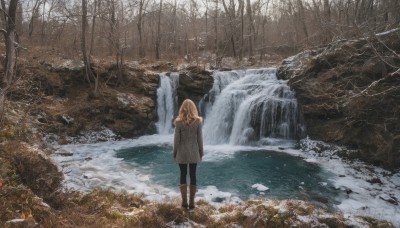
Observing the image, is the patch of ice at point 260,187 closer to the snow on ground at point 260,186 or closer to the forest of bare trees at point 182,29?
the snow on ground at point 260,186

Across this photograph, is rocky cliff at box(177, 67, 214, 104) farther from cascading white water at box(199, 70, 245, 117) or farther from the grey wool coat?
the grey wool coat

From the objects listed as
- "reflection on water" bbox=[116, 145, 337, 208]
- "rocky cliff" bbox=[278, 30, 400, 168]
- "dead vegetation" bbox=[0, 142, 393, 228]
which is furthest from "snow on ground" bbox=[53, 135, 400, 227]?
"dead vegetation" bbox=[0, 142, 393, 228]

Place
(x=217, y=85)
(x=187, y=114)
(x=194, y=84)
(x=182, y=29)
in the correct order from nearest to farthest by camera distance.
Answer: (x=187, y=114), (x=194, y=84), (x=217, y=85), (x=182, y=29)

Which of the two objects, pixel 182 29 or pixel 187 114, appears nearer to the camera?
pixel 187 114

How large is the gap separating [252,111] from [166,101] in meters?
5.46

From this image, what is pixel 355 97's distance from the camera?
43.3 feet

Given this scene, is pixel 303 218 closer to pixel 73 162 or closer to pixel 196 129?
pixel 196 129

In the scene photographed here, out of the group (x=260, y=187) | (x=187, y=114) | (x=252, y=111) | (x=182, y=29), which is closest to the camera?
(x=187, y=114)

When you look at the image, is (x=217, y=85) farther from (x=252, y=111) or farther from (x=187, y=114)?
(x=187, y=114)

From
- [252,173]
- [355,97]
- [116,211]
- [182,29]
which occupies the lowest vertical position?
[252,173]

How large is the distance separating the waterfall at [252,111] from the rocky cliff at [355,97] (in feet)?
2.32

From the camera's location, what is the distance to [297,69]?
17641 mm

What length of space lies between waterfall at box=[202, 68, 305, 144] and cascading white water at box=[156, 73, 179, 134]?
6.17ft

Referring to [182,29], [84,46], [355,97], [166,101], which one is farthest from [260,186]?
[182,29]
